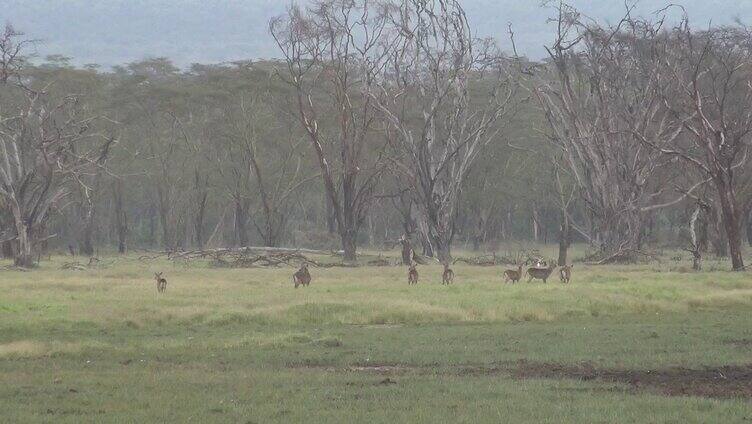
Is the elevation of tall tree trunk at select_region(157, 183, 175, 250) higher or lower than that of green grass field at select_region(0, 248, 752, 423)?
higher

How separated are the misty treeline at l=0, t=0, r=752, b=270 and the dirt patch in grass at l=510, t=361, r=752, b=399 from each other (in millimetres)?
20901

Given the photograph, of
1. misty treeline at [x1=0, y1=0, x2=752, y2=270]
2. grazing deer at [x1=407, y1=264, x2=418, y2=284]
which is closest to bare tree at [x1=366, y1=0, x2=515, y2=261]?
misty treeline at [x1=0, y1=0, x2=752, y2=270]

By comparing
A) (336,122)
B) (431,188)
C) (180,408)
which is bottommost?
(180,408)

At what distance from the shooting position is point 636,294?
2669 centimetres

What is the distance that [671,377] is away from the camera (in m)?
14.2

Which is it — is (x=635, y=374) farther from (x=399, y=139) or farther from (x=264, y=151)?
(x=264, y=151)

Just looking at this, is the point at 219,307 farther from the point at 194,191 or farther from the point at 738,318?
the point at 194,191

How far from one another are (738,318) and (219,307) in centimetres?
1095

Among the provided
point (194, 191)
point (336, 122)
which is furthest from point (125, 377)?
point (194, 191)

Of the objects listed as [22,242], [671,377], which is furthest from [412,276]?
[22,242]

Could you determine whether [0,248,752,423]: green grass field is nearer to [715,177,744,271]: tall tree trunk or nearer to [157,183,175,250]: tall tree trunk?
[715,177,744,271]: tall tree trunk

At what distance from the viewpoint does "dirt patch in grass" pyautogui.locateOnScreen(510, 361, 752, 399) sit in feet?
42.4

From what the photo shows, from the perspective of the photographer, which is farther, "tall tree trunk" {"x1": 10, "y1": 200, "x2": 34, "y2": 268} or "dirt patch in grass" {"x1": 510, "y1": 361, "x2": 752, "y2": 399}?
"tall tree trunk" {"x1": 10, "y1": 200, "x2": 34, "y2": 268}

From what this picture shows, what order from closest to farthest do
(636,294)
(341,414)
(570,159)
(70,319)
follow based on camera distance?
(341,414)
(70,319)
(636,294)
(570,159)
